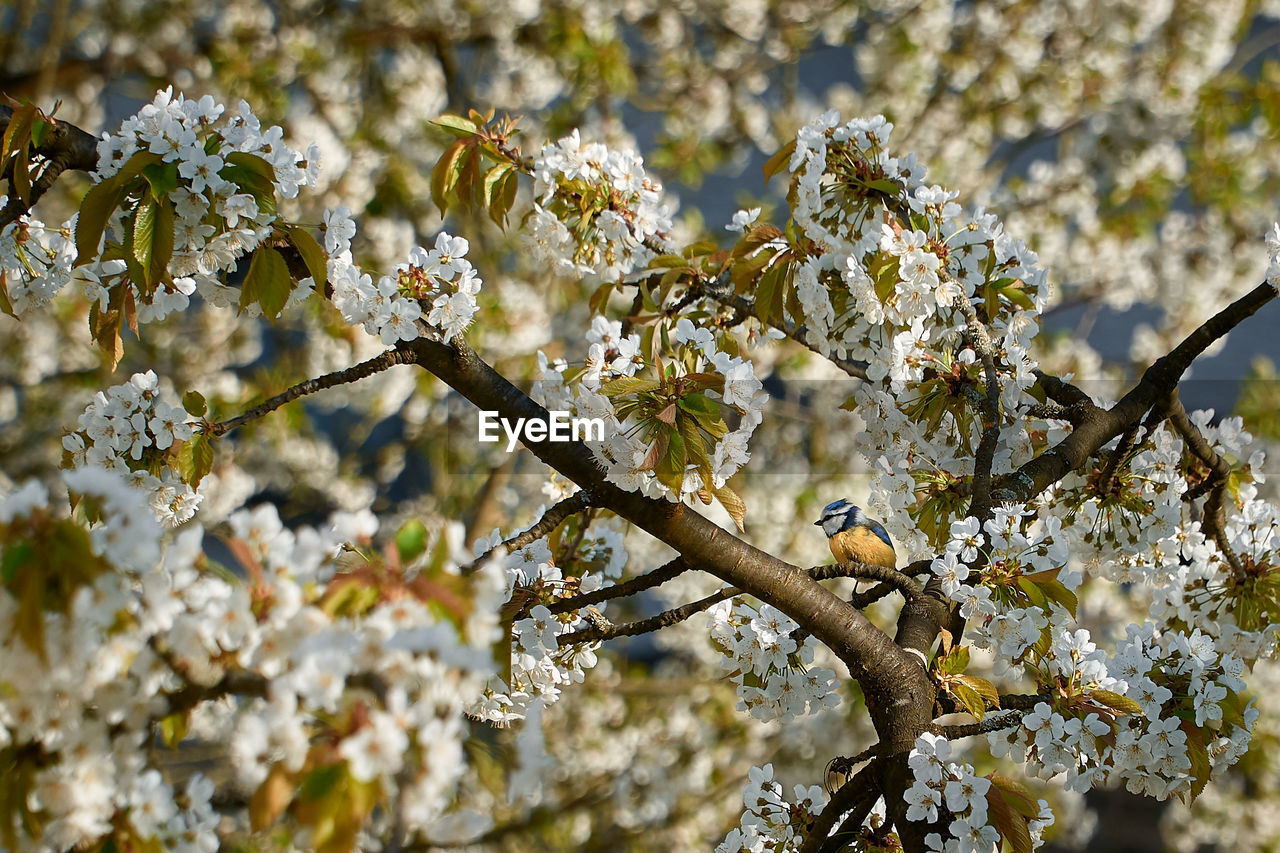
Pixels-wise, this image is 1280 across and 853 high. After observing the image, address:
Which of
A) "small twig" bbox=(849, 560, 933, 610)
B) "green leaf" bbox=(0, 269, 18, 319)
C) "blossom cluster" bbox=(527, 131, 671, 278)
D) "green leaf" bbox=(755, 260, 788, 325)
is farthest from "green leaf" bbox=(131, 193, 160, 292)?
"small twig" bbox=(849, 560, 933, 610)

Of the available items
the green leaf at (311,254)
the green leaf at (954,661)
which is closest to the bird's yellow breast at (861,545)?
the green leaf at (954,661)

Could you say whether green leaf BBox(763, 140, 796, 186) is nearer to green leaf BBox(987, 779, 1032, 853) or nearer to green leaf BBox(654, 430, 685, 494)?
green leaf BBox(654, 430, 685, 494)

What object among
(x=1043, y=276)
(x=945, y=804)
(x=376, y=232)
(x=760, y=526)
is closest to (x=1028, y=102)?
(x=760, y=526)

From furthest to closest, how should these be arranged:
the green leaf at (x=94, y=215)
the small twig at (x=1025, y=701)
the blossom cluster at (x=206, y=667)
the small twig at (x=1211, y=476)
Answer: the small twig at (x=1211, y=476) → the small twig at (x=1025, y=701) → the green leaf at (x=94, y=215) → the blossom cluster at (x=206, y=667)

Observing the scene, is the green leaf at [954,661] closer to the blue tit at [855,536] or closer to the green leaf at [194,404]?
the blue tit at [855,536]

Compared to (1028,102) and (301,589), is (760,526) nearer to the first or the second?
(1028,102)

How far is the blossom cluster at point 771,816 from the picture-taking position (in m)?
1.02

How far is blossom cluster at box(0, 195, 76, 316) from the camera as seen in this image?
3.19 ft

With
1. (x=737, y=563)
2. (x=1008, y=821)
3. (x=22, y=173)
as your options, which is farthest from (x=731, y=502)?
(x=22, y=173)

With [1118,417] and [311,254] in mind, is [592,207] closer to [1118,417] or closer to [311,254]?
[311,254]

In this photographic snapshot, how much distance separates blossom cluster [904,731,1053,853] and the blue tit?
38 centimetres

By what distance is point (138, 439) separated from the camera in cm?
96

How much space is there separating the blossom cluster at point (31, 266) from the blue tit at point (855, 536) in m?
0.96

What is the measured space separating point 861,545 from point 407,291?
0.68 m
